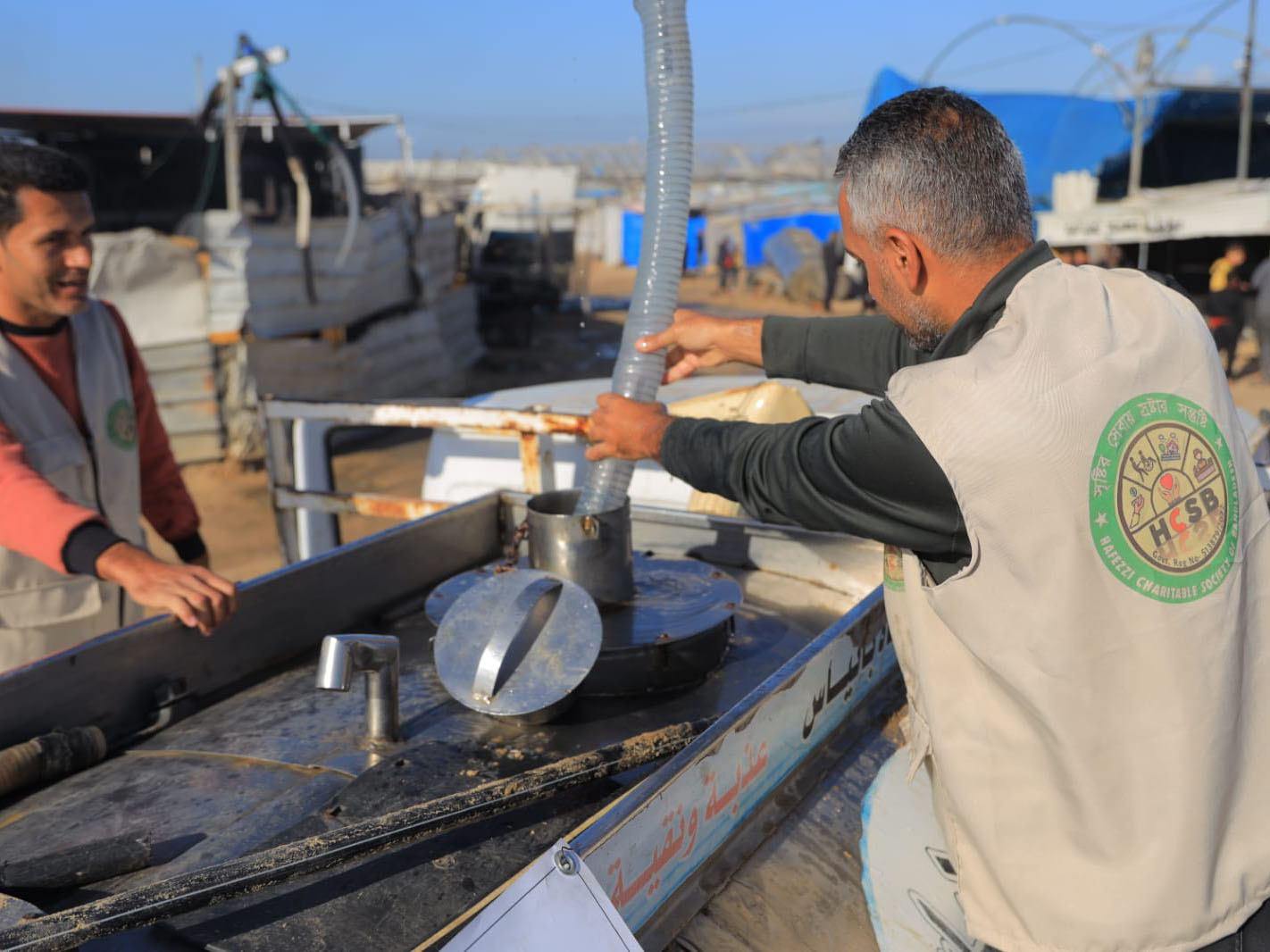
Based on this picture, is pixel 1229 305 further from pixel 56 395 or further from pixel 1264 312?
pixel 56 395

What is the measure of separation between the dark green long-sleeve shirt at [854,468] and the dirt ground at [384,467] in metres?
0.73

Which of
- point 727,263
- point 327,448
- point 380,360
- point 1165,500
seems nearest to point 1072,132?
point 727,263

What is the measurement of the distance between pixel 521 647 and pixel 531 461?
1361 mm

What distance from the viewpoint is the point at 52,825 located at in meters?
1.74

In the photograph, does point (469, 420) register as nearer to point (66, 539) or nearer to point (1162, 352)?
point (66, 539)

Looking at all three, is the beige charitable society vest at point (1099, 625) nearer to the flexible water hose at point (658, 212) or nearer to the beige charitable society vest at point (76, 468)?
the flexible water hose at point (658, 212)

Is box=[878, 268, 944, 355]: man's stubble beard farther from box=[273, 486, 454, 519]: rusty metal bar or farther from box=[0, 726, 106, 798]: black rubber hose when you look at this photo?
box=[273, 486, 454, 519]: rusty metal bar

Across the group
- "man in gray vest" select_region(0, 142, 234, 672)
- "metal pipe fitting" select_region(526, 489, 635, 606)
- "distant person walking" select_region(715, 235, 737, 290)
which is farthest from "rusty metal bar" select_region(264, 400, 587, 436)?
"distant person walking" select_region(715, 235, 737, 290)

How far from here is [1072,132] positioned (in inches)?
896

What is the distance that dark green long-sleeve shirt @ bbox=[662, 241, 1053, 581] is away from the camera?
1382mm

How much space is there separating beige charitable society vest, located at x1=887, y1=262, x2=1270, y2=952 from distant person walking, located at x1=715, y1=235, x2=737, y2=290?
1081 inches

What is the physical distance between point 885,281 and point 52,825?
157 centimetres

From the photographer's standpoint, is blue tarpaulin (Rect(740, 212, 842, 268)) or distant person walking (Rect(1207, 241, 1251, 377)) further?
blue tarpaulin (Rect(740, 212, 842, 268))

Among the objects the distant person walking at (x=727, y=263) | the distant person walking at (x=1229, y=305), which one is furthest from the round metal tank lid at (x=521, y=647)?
the distant person walking at (x=727, y=263)
